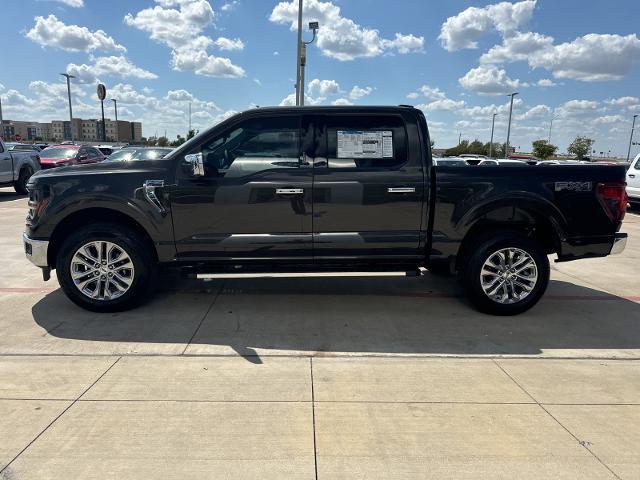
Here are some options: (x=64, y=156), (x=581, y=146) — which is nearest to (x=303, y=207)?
(x=64, y=156)

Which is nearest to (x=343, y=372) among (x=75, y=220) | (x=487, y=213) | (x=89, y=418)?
(x=89, y=418)

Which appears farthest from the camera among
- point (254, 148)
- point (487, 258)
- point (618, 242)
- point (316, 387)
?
point (618, 242)

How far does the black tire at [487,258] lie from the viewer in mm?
4777

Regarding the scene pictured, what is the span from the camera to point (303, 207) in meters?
4.61

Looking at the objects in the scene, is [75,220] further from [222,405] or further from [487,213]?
[487,213]

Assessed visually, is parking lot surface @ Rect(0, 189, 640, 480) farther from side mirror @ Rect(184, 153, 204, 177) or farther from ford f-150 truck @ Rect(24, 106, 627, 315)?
side mirror @ Rect(184, 153, 204, 177)

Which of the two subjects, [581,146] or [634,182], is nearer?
[634,182]

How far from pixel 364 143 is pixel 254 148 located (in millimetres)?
1069

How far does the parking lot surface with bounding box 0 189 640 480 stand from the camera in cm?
263

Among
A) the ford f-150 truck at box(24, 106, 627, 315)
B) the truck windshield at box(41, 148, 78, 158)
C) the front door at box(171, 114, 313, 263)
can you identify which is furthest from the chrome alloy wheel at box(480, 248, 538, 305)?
the truck windshield at box(41, 148, 78, 158)

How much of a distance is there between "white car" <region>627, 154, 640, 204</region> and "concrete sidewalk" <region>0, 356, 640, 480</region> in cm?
1244

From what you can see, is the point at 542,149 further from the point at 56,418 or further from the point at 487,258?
the point at 56,418

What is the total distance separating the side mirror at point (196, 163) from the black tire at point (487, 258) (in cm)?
275

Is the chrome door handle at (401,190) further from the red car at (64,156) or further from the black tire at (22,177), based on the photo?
the red car at (64,156)
